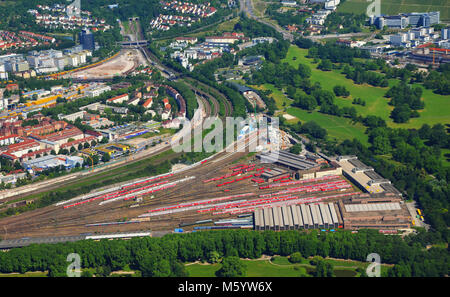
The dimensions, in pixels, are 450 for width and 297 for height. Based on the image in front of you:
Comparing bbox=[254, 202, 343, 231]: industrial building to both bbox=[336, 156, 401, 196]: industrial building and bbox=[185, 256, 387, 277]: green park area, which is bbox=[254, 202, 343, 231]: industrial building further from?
bbox=[336, 156, 401, 196]: industrial building

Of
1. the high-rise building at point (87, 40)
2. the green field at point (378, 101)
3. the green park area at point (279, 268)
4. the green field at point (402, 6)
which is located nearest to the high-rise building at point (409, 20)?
the green field at point (402, 6)

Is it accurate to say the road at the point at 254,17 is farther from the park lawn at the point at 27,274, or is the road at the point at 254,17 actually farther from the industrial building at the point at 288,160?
the park lawn at the point at 27,274

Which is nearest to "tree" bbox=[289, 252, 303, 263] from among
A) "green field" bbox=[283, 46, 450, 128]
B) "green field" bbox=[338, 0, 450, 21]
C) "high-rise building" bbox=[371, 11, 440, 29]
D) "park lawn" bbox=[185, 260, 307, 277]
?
"park lawn" bbox=[185, 260, 307, 277]

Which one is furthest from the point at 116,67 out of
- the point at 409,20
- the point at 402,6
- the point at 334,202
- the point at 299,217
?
the point at 299,217

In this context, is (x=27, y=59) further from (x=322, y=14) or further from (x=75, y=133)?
(x=322, y=14)

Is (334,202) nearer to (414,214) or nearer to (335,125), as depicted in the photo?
(414,214)

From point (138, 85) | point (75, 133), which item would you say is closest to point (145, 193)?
point (75, 133)
